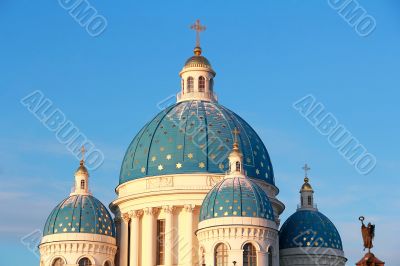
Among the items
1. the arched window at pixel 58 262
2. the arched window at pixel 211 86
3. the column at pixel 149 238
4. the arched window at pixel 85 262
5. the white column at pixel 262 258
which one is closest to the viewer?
the white column at pixel 262 258

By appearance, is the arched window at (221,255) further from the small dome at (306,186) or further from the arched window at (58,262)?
the small dome at (306,186)

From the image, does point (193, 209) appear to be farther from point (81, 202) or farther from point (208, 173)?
point (81, 202)

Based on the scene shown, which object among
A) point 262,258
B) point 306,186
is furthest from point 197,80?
point 262,258

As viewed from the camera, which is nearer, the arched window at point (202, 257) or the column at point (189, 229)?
the arched window at point (202, 257)

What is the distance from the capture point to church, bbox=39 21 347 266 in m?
77.2

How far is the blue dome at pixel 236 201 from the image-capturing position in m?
77.1

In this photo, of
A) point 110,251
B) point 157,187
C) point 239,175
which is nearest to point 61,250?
point 110,251

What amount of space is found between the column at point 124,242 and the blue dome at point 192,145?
356 cm

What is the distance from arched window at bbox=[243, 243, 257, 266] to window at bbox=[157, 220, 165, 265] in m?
9.74

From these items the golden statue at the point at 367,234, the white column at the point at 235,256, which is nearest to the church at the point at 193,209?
the white column at the point at 235,256

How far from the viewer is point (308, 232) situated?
87938 mm

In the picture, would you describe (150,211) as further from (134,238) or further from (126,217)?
(126,217)

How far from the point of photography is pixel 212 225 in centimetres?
7706

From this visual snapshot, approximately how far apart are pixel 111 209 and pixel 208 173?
10751mm
